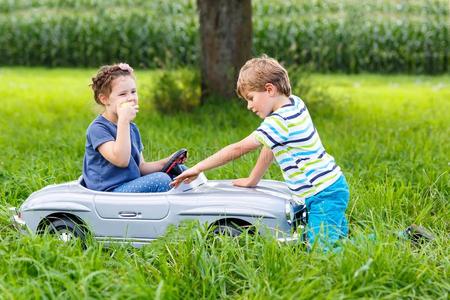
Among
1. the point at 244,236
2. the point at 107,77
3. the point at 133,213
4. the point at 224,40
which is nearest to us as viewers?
the point at 244,236

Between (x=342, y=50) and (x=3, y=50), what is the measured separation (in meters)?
→ 7.10

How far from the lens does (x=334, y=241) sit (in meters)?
3.62

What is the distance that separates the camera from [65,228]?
13.6 feet

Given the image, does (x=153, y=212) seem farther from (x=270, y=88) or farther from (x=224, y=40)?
(x=224, y=40)

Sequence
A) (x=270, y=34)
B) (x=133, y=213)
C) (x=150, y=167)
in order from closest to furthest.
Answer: (x=133, y=213)
(x=150, y=167)
(x=270, y=34)

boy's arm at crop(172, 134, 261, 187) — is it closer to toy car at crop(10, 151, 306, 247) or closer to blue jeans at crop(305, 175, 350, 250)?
toy car at crop(10, 151, 306, 247)

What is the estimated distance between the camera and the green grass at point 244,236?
10.6 ft

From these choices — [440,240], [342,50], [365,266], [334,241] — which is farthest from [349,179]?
[342,50]

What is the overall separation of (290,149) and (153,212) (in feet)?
2.62

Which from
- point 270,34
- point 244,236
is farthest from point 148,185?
point 270,34

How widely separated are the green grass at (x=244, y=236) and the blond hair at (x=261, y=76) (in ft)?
2.75

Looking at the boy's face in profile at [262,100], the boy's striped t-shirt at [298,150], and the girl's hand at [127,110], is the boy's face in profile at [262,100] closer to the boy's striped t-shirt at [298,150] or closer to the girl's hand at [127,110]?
the boy's striped t-shirt at [298,150]

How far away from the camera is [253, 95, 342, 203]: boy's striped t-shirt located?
13.2 feet

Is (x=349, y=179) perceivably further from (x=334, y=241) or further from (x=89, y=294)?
(x=89, y=294)
